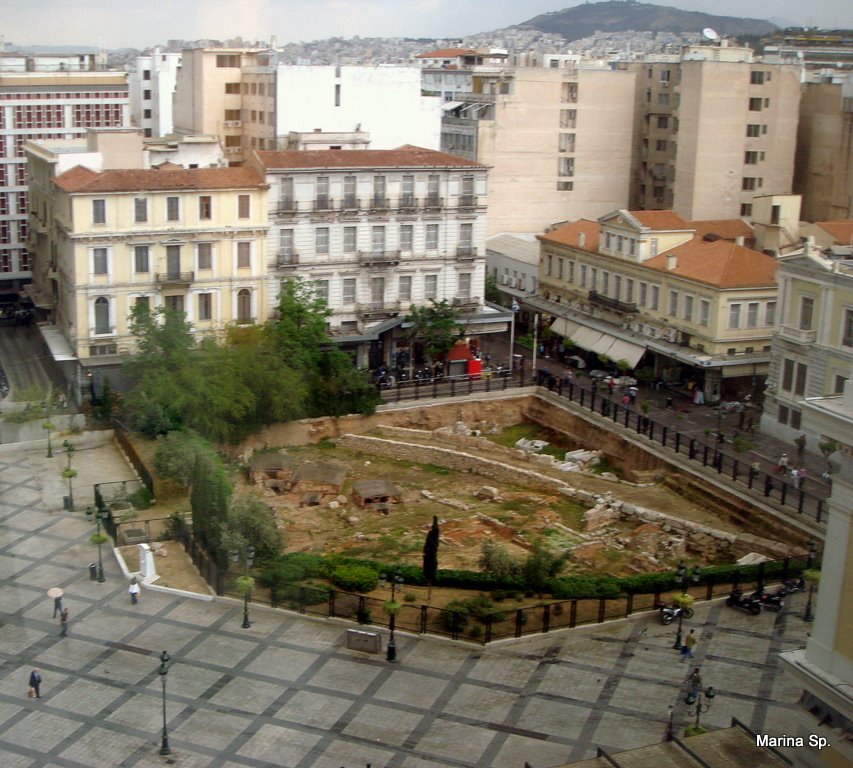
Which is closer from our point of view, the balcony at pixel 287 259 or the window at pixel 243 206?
the window at pixel 243 206

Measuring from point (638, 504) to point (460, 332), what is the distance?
36.2 ft

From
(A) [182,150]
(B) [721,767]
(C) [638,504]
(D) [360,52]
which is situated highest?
(D) [360,52]

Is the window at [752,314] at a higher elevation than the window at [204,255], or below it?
below

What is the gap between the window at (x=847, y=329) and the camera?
96.1ft

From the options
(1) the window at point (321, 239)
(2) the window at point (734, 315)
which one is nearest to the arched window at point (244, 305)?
(1) the window at point (321, 239)

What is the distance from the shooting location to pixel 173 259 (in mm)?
35875

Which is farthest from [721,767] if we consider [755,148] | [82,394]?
[755,148]

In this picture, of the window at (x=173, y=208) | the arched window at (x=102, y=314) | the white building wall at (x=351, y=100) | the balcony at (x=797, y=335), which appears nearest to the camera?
the balcony at (x=797, y=335)

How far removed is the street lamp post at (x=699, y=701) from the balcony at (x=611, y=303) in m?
21.4

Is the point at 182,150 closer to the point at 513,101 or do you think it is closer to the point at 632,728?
the point at 513,101

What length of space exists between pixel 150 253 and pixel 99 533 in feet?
42.0

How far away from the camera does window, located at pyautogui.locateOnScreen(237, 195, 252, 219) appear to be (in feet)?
119

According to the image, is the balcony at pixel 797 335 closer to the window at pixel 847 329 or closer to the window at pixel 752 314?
the window at pixel 847 329

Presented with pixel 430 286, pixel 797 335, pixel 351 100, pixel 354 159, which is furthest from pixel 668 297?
pixel 351 100
